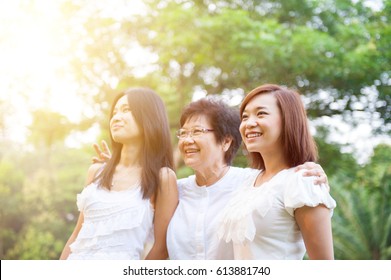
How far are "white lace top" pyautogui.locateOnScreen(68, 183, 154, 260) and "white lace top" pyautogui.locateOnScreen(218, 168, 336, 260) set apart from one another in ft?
1.41

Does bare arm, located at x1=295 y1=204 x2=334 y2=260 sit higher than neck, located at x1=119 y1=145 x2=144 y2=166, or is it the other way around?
neck, located at x1=119 y1=145 x2=144 y2=166

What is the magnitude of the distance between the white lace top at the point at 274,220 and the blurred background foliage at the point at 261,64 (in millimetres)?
4223

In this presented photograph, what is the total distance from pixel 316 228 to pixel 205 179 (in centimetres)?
63

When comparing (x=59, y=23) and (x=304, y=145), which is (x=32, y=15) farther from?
(x=304, y=145)

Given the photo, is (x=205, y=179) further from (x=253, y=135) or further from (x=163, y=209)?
(x=253, y=135)

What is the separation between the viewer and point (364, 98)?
6.86 meters

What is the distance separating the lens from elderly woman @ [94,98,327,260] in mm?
1948

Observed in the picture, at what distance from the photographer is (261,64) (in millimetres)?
6145

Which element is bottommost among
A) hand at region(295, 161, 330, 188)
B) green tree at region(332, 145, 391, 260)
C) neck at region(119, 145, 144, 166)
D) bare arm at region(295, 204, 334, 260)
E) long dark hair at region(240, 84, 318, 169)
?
bare arm at region(295, 204, 334, 260)

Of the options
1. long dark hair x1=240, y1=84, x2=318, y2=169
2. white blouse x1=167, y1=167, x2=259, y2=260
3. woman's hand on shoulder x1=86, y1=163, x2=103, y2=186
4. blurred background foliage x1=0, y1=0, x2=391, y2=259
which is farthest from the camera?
blurred background foliage x1=0, y1=0, x2=391, y2=259

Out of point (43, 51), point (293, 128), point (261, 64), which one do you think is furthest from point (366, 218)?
point (293, 128)

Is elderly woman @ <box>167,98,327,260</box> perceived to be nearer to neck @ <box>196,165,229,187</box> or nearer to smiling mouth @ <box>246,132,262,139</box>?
neck @ <box>196,165,229,187</box>

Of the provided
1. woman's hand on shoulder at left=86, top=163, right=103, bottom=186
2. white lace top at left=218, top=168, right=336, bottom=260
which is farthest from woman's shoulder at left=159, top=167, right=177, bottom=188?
white lace top at left=218, top=168, right=336, bottom=260
